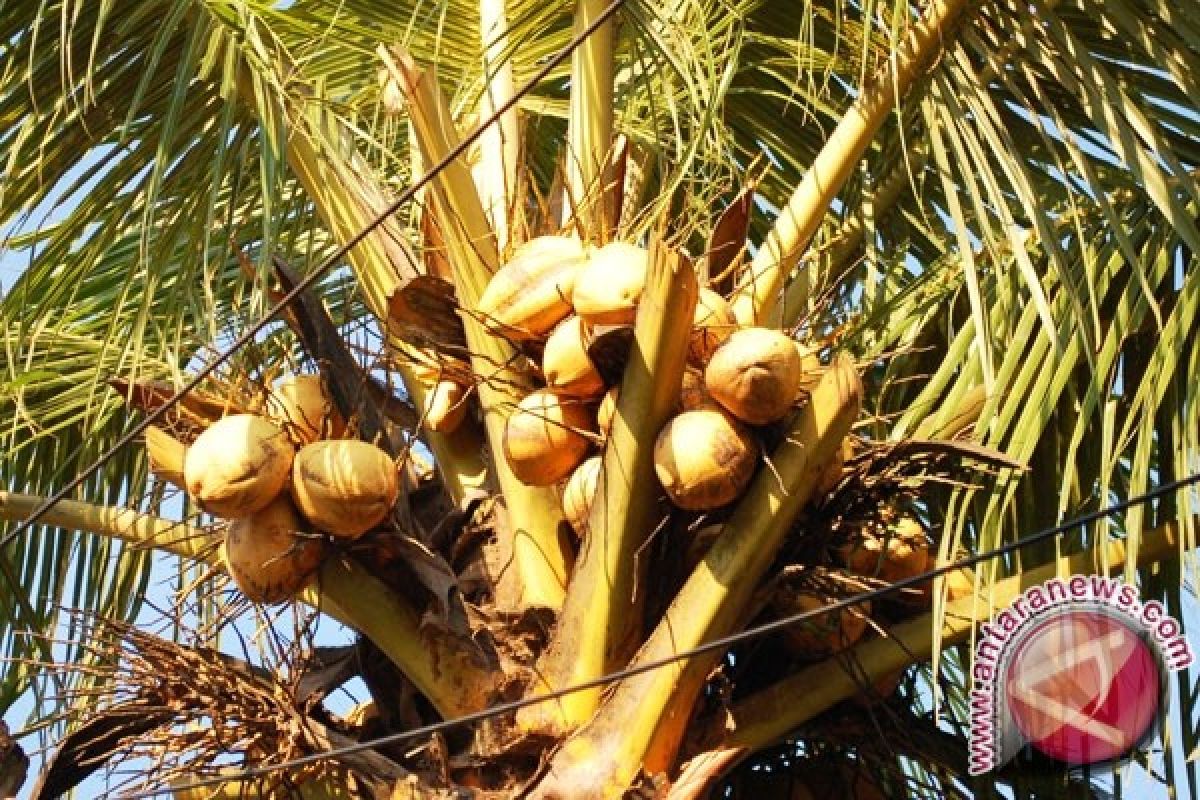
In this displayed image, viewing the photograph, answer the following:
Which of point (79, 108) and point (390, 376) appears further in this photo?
point (79, 108)

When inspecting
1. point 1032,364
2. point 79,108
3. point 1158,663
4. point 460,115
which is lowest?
point 1158,663

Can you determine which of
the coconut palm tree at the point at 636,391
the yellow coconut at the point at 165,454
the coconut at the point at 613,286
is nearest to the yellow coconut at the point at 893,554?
the coconut palm tree at the point at 636,391

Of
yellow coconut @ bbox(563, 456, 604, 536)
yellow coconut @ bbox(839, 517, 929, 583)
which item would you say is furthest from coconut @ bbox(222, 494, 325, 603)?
yellow coconut @ bbox(839, 517, 929, 583)

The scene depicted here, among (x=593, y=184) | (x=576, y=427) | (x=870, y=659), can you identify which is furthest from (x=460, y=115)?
(x=870, y=659)

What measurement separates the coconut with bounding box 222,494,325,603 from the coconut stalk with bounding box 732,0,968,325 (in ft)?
2.50

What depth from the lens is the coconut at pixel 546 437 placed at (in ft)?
10.5

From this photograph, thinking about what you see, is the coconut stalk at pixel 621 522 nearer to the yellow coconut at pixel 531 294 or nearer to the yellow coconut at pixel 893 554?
the yellow coconut at pixel 531 294

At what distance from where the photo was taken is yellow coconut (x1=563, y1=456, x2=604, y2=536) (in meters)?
3.21

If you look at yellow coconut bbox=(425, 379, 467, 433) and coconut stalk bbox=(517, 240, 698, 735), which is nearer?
coconut stalk bbox=(517, 240, 698, 735)

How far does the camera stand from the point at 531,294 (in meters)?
3.28

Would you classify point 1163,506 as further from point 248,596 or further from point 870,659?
point 248,596

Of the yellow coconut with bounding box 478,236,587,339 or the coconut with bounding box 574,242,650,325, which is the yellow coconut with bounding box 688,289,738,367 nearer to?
the coconut with bounding box 574,242,650,325

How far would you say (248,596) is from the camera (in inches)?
127

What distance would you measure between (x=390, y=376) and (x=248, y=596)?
451 mm
